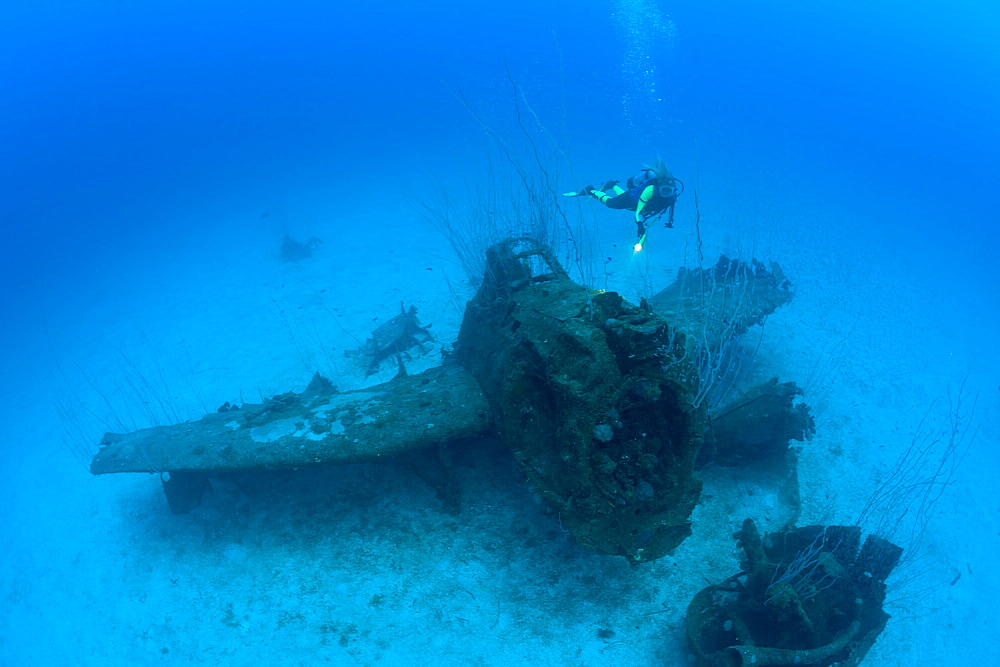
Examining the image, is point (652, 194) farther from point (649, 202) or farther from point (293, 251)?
point (293, 251)

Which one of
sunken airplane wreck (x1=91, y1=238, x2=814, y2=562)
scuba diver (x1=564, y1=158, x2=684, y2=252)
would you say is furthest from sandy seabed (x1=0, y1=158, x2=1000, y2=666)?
scuba diver (x1=564, y1=158, x2=684, y2=252)

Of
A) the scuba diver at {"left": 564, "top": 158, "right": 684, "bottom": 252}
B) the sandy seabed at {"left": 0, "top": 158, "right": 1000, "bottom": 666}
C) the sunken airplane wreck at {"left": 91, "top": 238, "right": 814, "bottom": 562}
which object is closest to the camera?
the sunken airplane wreck at {"left": 91, "top": 238, "right": 814, "bottom": 562}

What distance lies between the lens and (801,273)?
45.5 feet

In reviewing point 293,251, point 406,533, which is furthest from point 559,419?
point 293,251

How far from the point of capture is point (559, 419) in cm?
421

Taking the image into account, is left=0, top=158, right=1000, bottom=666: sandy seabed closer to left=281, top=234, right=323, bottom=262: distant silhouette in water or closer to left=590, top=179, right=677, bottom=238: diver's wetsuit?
left=590, top=179, right=677, bottom=238: diver's wetsuit

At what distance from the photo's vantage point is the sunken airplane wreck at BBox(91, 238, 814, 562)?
396 centimetres

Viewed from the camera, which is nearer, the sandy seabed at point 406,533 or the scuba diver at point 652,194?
the sandy seabed at point 406,533

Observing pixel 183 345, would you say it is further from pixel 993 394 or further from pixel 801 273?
pixel 993 394

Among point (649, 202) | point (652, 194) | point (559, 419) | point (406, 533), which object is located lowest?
point (406, 533)

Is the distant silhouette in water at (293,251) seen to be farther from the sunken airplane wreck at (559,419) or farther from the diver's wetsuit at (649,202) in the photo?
the diver's wetsuit at (649,202)

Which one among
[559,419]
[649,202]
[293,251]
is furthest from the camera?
[293,251]

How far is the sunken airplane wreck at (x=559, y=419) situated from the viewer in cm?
396

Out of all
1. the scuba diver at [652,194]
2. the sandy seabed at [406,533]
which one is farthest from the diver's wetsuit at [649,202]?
the sandy seabed at [406,533]
